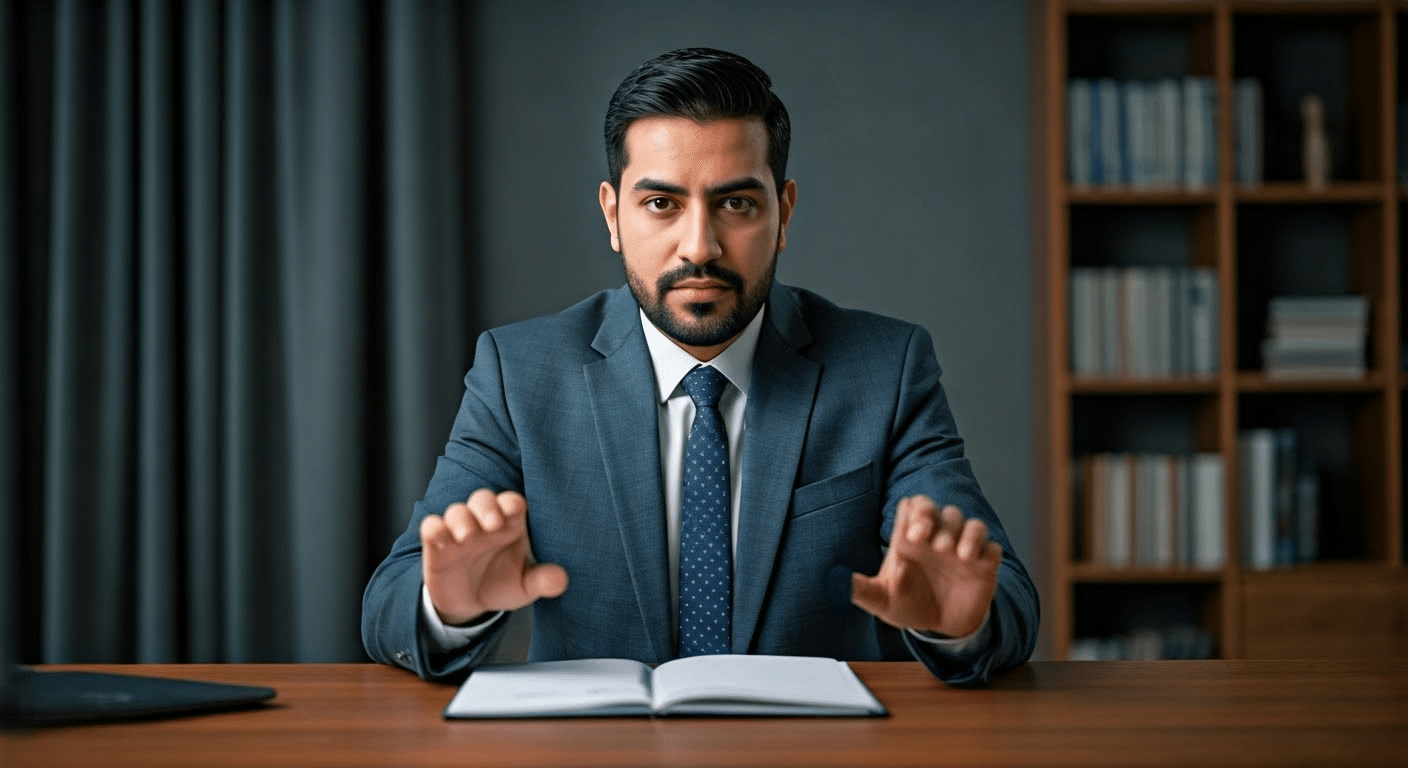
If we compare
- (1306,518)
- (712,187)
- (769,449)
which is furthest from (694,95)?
(1306,518)

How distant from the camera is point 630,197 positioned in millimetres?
1531

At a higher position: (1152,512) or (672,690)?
(672,690)

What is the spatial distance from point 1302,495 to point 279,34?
264cm

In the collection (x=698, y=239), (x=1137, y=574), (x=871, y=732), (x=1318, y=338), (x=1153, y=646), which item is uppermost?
(x=698, y=239)

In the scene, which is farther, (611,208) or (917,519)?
(611,208)

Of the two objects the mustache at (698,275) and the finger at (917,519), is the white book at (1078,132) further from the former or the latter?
the finger at (917,519)

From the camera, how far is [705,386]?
155 centimetres

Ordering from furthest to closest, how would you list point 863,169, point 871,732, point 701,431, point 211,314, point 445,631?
point 863,169 < point 211,314 < point 701,431 < point 445,631 < point 871,732

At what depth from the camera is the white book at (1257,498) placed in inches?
112

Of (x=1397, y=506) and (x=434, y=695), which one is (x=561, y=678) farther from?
(x=1397, y=506)

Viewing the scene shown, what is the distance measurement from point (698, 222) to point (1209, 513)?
1.88m

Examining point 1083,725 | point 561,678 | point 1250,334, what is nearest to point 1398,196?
point 1250,334

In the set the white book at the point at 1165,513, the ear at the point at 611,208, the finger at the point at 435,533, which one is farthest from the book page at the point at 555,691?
the white book at the point at 1165,513

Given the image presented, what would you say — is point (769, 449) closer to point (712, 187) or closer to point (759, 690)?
point (712, 187)
